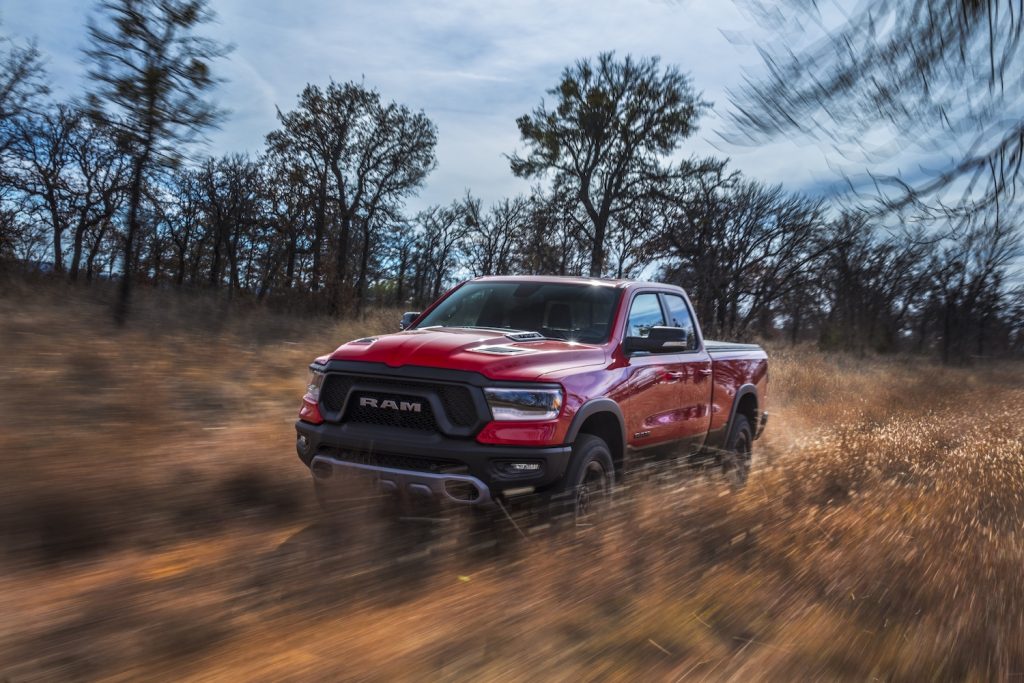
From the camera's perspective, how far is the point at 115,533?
4.33m

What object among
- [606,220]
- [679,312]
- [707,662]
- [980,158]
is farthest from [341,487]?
[606,220]

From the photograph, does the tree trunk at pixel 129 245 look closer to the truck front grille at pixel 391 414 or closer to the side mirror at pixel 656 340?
the truck front grille at pixel 391 414

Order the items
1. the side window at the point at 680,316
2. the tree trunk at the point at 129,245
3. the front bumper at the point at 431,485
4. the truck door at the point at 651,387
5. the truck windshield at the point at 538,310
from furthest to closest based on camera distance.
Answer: the tree trunk at the point at 129,245 < the side window at the point at 680,316 < the truck windshield at the point at 538,310 < the truck door at the point at 651,387 < the front bumper at the point at 431,485

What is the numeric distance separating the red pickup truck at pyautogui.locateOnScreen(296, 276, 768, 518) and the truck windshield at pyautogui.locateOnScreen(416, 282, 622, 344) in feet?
0.04

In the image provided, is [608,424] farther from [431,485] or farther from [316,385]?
[316,385]

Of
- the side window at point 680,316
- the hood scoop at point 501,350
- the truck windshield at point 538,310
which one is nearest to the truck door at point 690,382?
the side window at point 680,316

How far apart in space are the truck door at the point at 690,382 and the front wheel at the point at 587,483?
1300mm

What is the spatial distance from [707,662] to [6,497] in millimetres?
3739

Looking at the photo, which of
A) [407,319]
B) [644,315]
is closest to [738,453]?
[644,315]

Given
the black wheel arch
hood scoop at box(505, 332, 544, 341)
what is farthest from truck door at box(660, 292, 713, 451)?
hood scoop at box(505, 332, 544, 341)

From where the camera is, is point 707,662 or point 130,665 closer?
point 130,665

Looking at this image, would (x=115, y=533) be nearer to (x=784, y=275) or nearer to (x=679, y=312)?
(x=679, y=312)

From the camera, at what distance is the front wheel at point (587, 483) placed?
14.6ft

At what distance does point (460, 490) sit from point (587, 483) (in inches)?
34.4
